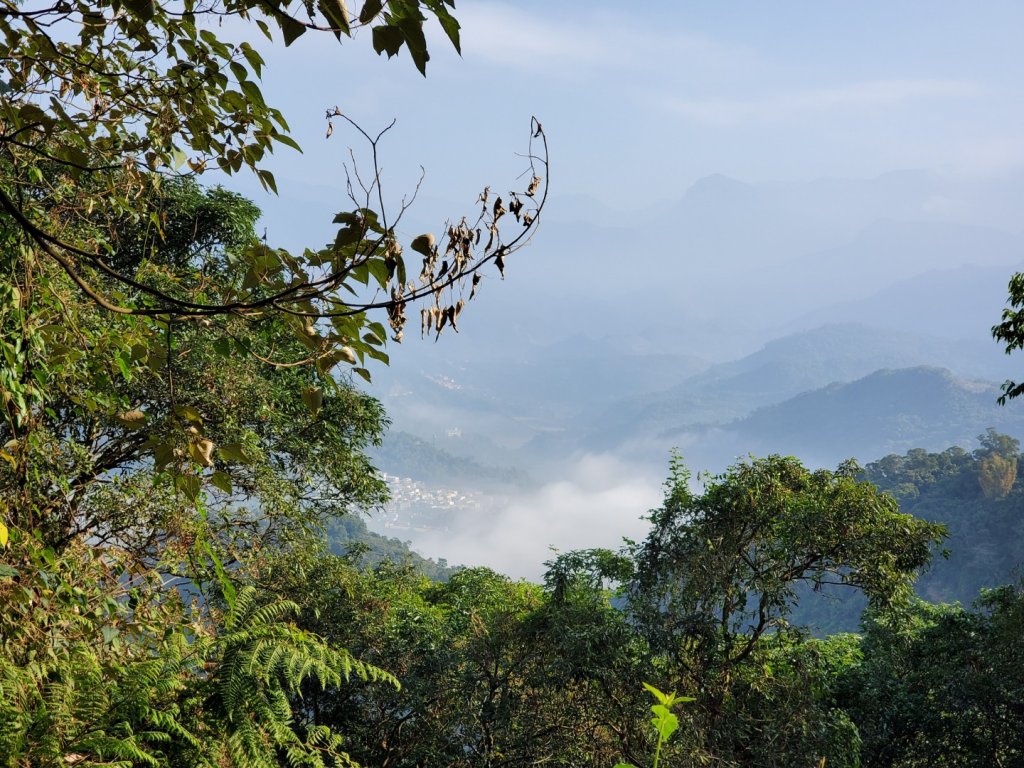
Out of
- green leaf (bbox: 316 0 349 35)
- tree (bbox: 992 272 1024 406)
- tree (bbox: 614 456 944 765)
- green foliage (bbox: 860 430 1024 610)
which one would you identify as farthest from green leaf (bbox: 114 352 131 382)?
green foliage (bbox: 860 430 1024 610)

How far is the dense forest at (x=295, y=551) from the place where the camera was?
1.34m

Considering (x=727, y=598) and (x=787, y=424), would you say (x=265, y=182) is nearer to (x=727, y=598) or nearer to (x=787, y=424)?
(x=727, y=598)

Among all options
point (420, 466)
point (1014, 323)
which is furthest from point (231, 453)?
point (420, 466)

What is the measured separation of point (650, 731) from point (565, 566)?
1782mm

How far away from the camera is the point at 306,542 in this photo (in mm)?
8719

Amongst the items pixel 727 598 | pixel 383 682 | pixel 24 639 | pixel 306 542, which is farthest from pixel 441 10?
pixel 306 542

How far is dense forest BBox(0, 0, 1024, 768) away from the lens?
52.8 inches

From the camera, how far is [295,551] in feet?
27.2

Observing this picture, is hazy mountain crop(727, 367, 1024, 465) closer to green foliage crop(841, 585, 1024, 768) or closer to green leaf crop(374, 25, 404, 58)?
green foliage crop(841, 585, 1024, 768)

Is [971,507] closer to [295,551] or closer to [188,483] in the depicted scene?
[295,551]

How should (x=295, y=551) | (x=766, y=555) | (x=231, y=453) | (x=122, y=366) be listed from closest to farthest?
1. (x=231, y=453)
2. (x=122, y=366)
3. (x=766, y=555)
4. (x=295, y=551)

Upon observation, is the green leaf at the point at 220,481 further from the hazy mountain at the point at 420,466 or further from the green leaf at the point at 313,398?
the hazy mountain at the point at 420,466

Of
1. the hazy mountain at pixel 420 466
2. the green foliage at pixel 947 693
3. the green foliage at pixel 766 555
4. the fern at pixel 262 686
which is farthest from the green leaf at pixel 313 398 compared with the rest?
the hazy mountain at pixel 420 466

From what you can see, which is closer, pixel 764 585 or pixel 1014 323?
pixel 1014 323
